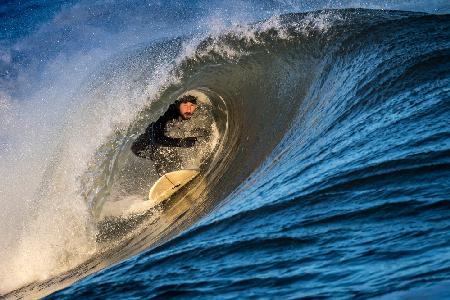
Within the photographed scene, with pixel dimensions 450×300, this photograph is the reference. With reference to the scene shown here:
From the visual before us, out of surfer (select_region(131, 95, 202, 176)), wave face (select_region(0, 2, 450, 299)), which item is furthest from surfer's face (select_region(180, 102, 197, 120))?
wave face (select_region(0, 2, 450, 299))

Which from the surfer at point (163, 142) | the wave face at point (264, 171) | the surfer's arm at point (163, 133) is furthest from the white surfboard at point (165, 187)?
the surfer's arm at point (163, 133)

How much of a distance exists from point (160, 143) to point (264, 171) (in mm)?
1803

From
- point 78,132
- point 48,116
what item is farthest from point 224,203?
point 48,116

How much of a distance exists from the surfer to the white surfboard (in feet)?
0.29

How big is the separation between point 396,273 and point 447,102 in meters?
3.21

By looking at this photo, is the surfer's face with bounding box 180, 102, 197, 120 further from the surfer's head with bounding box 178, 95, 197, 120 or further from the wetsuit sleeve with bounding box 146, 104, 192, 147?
the wetsuit sleeve with bounding box 146, 104, 192, 147

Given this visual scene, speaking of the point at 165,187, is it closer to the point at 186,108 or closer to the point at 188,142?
the point at 188,142

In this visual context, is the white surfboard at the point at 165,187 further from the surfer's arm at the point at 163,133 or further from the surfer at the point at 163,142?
the surfer's arm at the point at 163,133

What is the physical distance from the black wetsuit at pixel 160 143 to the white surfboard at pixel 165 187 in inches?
3.5

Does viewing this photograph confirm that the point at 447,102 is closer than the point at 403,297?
No

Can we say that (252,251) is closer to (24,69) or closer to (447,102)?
(447,102)

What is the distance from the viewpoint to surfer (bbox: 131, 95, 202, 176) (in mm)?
8617

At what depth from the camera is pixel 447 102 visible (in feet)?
21.0

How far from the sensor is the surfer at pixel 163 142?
8617 mm
